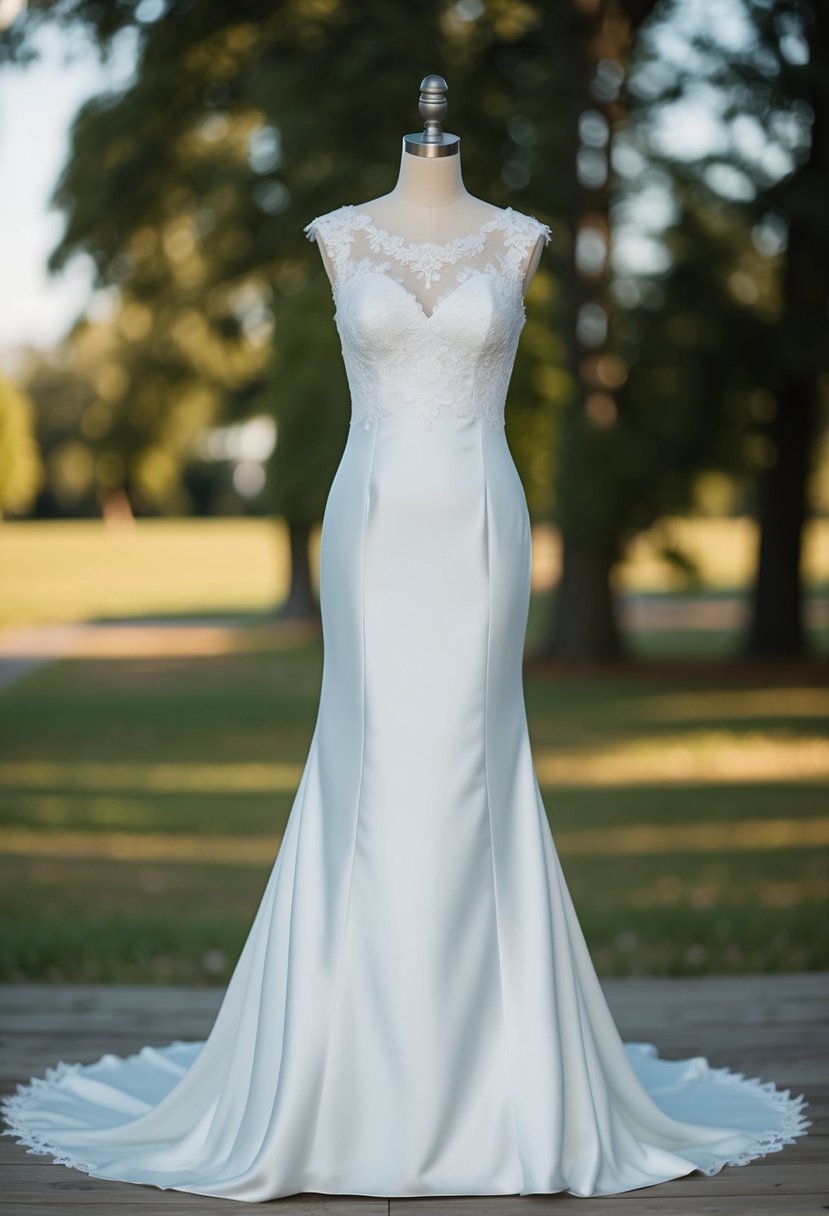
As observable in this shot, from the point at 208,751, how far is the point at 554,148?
6.67 m

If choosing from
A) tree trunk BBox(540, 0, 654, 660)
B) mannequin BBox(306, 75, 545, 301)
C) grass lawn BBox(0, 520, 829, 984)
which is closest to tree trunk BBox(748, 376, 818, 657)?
grass lawn BBox(0, 520, 829, 984)

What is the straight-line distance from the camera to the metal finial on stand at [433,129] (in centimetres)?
362

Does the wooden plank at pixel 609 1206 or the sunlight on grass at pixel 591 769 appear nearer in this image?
the wooden plank at pixel 609 1206

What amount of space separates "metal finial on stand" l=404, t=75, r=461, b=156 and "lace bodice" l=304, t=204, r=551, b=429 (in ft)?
0.67

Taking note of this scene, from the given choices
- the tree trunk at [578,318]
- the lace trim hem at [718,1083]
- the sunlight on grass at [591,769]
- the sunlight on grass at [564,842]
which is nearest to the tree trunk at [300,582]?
the tree trunk at [578,318]

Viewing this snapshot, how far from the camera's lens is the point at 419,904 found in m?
3.39

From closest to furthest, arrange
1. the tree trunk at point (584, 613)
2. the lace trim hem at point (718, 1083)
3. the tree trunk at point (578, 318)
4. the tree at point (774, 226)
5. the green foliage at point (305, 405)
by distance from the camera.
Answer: the lace trim hem at point (718, 1083)
the tree at point (774, 226)
the tree trunk at point (578, 318)
the tree trunk at point (584, 613)
the green foliage at point (305, 405)

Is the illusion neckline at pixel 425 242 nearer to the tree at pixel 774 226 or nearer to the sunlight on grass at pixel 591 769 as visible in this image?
the sunlight on grass at pixel 591 769

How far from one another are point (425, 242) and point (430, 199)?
0.13 metres

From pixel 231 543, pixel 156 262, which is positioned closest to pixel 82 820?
pixel 156 262

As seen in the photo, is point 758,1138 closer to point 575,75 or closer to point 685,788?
point 685,788

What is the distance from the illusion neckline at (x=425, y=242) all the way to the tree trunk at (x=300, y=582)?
17.5 m

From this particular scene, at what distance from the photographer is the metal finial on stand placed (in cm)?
362

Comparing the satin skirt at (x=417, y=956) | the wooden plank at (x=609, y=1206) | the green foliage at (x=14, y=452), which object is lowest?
the green foliage at (x=14, y=452)
